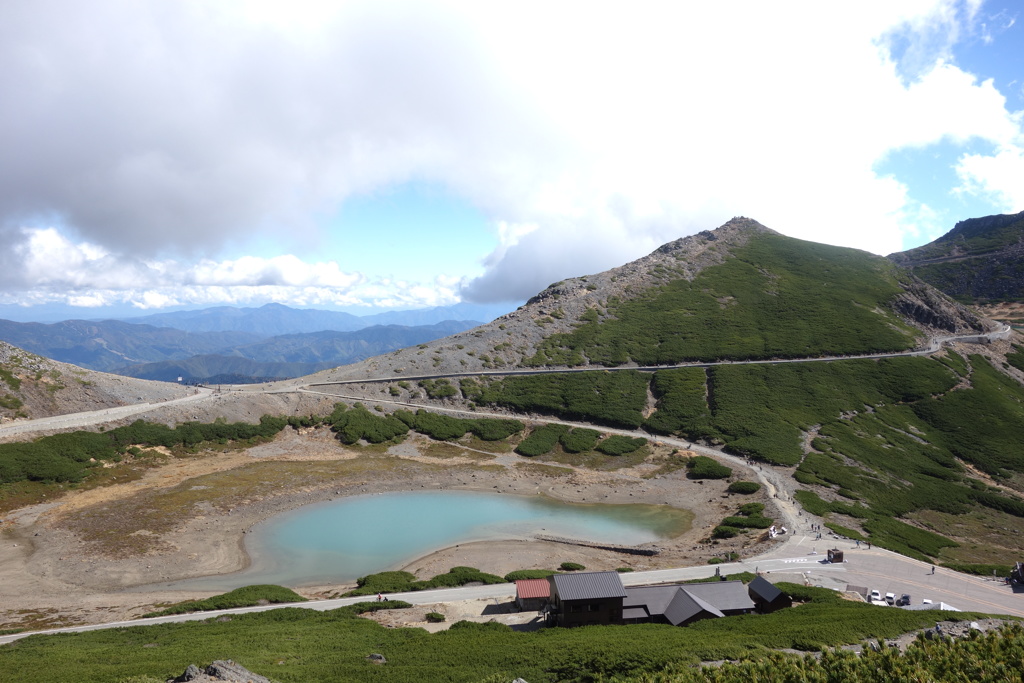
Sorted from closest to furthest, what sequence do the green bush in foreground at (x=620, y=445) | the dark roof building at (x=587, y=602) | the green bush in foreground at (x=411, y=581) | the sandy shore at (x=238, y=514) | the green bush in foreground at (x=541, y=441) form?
the dark roof building at (x=587, y=602)
the green bush in foreground at (x=411, y=581)
the sandy shore at (x=238, y=514)
the green bush in foreground at (x=620, y=445)
the green bush in foreground at (x=541, y=441)

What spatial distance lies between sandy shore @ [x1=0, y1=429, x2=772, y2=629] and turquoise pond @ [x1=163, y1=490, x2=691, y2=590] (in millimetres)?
2091

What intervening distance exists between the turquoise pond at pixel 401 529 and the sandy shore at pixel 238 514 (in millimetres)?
2091

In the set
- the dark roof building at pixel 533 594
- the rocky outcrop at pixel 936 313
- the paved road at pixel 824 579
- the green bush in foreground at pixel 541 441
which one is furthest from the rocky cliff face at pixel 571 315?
the dark roof building at pixel 533 594

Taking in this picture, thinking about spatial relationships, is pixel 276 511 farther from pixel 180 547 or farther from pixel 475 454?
pixel 475 454

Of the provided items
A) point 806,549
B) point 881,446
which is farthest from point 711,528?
point 881,446

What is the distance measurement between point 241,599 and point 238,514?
22495 millimetres

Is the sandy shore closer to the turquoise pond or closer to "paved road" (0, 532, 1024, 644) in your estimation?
the turquoise pond

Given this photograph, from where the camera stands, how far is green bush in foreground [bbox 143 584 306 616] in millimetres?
38969

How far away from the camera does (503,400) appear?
107 meters

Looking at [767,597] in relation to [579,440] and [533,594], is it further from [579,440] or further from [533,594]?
[579,440]

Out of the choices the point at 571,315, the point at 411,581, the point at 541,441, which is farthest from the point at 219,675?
the point at 571,315

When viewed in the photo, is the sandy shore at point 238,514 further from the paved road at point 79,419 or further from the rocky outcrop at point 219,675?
the rocky outcrop at point 219,675

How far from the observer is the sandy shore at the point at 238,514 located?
43750 mm

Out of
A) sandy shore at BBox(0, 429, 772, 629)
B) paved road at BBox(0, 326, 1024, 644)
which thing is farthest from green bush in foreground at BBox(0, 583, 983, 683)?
sandy shore at BBox(0, 429, 772, 629)
